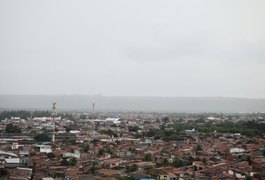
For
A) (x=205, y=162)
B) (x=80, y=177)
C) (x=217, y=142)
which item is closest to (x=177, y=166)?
(x=205, y=162)

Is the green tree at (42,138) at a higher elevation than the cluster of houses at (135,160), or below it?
higher

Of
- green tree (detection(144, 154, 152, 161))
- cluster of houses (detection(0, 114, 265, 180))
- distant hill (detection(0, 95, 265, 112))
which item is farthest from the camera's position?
distant hill (detection(0, 95, 265, 112))

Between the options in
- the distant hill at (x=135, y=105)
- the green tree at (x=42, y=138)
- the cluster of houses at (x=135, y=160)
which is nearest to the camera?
the cluster of houses at (x=135, y=160)

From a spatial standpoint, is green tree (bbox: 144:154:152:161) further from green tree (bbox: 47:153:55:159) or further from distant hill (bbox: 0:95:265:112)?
distant hill (bbox: 0:95:265:112)

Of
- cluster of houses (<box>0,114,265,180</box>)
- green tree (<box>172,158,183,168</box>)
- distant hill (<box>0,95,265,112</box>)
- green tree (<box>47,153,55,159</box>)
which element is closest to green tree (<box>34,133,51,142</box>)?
cluster of houses (<box>0,114,265,180</box>)

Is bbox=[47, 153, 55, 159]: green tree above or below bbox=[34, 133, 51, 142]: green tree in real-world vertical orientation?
below

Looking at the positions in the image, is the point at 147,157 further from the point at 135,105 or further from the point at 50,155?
the point at 135,105

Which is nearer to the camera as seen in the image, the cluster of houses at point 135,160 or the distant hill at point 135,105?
the cluster of houses at point 135,160

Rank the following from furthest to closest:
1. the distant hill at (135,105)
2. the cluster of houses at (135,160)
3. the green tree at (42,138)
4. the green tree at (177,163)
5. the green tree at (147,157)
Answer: the distant hill at (135,105) < the green tree at (42,138) < the green tree at (147,157) < the green tree at (177,163) < the cluster of houses at (135,160)

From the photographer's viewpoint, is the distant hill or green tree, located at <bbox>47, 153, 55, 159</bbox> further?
the distant hill

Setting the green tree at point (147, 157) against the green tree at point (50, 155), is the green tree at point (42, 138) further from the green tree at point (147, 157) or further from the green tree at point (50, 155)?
the green tree at point (147, 157)

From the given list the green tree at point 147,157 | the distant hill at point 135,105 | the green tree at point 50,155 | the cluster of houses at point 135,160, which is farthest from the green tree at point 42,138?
the distant hill at point 135,105

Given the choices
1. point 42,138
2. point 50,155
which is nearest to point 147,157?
point 50,155
